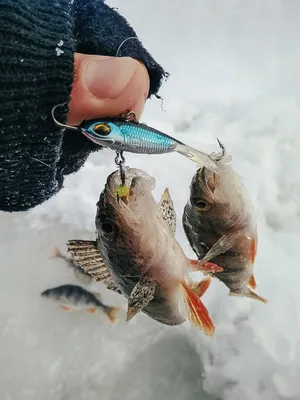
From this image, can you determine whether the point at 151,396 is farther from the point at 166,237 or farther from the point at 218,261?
the point at 166,237

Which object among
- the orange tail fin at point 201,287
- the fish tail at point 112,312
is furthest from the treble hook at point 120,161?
the fish tail at point 112,312

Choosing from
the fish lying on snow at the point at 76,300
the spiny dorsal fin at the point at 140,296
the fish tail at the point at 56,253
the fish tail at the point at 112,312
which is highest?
the spiny dorsal fin at the point at 140,296

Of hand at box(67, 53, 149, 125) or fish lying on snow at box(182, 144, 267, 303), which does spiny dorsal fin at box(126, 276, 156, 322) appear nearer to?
fish lying on snow at box(182, 144, 267, 303)

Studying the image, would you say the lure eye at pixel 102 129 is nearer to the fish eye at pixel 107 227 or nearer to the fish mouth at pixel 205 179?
the fish eye at pixel 107 227

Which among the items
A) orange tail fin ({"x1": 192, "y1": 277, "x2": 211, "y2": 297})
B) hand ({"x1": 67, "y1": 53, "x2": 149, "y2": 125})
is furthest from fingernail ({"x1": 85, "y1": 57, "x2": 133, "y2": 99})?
orange tail fin ({"x1": 192, "y1": 277, "x2": 211, "y2": 297})

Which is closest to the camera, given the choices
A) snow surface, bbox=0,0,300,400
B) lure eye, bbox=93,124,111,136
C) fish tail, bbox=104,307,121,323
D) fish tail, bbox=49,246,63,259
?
lure eye, bbox=93,124,111,136

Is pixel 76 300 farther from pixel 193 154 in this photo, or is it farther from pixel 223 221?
pixel 193 154
